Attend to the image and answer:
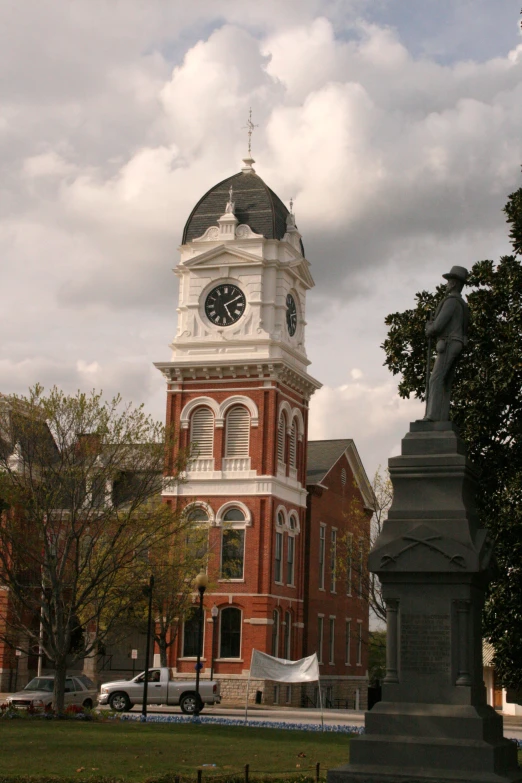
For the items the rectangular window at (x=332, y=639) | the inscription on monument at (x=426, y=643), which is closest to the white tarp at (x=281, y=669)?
the inscription on monument at (x=426, y=643)

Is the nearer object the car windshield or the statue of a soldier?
the statue of a soldier

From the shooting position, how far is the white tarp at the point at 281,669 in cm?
3094

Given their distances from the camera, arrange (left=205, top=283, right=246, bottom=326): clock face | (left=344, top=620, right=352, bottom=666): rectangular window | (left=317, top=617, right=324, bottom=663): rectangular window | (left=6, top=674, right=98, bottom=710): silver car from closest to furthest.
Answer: (left=6, top=674, right=98, bottom=710): silver car < (left=205, top=283, right=246, bottom=326): clock face < (left=317, top=617, right=324, bottom=663): rectangular window < (left=344, top=620, right=352, bottom=666): rectangular window

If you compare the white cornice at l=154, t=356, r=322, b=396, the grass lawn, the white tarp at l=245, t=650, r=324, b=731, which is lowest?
the grass lawn

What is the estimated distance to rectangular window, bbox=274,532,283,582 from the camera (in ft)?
187

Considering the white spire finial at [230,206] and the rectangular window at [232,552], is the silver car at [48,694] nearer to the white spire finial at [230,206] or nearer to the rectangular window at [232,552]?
the rectangular window at [232,552]

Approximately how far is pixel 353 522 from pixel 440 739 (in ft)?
151

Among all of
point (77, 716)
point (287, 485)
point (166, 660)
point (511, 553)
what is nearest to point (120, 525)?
point (77, 716)

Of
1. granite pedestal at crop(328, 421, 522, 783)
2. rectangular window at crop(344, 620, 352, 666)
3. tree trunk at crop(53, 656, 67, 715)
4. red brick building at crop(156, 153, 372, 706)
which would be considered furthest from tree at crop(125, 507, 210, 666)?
granite pedestal at crop(328, 421, 522, 783)

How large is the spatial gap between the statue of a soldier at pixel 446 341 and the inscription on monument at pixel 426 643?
10.5 ft

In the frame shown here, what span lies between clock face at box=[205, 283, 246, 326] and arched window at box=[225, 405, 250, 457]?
4.53m

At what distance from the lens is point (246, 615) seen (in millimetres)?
55281

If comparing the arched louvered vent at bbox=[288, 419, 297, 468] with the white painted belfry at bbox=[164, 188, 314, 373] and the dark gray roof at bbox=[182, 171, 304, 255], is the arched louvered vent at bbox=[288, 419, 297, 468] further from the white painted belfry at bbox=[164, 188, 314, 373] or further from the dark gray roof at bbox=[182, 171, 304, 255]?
the dark gray roof at bbox=[182, 171, 304, 255]

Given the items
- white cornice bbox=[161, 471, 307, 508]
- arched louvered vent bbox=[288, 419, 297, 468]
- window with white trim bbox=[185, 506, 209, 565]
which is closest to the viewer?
window with white trim bbox=[185, 506, 209, 565]
